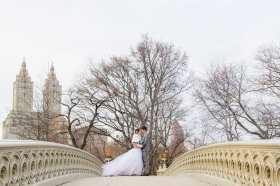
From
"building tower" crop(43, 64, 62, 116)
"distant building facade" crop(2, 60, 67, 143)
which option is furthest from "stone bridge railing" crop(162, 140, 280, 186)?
"building tower" crop(43, 64, 62, 116)

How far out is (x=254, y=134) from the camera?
2794 cm

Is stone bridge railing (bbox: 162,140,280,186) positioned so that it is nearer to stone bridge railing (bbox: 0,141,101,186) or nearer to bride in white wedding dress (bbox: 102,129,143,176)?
stone bridge railing (bbox: 0,141,101,186)

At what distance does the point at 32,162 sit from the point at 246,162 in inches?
156

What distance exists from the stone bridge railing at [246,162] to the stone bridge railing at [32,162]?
12.2 feet

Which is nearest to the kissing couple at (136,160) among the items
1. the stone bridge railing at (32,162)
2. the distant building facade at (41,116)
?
the stone bridge railing at (32,162)

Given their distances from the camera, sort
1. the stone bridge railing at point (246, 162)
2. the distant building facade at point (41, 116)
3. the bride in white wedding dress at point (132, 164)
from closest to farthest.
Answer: the stone bridge railing at point (246, 162), the bride in white wedding dress at point (132, 164), the distant building facade at point (41, 116)

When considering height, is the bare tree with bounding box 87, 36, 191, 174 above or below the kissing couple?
above

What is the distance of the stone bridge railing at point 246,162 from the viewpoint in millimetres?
5223

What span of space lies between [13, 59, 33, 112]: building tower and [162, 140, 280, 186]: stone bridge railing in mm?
25255

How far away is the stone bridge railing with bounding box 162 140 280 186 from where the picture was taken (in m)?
→ 5.22

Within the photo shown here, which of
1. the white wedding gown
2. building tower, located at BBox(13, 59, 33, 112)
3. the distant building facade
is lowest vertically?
the white wedding gown

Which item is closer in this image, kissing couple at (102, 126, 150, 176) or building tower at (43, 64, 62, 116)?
kissing couple at (102, 126, 150, 176)

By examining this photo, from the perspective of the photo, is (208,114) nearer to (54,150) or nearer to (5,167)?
(54,150)

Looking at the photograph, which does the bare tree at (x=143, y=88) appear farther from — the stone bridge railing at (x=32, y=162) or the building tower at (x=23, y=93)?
the stone bridge railing at (x=32, y=162)
